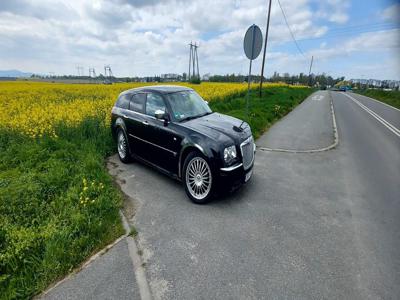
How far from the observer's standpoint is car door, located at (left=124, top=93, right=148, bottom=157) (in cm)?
484

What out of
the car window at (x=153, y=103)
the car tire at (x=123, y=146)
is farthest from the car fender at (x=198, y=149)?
the car tire at (x=123, y=146)

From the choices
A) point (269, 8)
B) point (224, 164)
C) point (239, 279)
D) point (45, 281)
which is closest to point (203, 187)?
point (224, 164)

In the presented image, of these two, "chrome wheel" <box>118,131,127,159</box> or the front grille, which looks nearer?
the front grille

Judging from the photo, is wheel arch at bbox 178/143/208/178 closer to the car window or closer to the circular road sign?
the car window

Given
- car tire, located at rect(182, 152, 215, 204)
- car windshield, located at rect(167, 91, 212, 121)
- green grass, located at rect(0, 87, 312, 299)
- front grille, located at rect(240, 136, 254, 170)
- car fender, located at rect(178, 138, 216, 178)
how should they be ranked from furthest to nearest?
car windshield, located at rect(167, 91, 212, 121)
front grille, located at rect(240, 136, 254, 170)
car tire, located at rect(182, 152, 215, 204)
car fender, located at rect(178, 138, 216, 178)
green grass, located at rect(0, 87, 312, 299)

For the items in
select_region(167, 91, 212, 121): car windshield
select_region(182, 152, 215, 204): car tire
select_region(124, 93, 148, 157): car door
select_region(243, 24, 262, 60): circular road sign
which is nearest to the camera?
select_region(182, 152, 215, 204): car tire

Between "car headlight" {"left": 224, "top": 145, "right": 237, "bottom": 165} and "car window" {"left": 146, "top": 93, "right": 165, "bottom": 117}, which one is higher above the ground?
"car window" {"left": 146, "top": 93, "right": 165, "bottom": 117}

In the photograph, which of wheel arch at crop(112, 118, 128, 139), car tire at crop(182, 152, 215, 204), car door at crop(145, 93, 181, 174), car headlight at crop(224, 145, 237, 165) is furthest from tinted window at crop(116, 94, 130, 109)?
car headlight at crop(224, 145, 237, 165)

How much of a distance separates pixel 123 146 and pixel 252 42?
4592mm

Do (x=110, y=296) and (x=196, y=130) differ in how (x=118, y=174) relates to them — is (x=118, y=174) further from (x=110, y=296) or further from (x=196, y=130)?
(x=110, y=296)

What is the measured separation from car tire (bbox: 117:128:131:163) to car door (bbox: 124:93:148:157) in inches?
9.2

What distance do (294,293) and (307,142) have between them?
20.4 ft

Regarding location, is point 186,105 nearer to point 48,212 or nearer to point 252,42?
point 48,212

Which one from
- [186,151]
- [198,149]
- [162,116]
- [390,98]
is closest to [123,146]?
[162,116]
